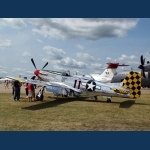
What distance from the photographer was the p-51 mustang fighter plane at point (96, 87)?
527 inches

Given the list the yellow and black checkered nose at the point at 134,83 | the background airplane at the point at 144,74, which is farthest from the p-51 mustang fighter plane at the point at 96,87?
the background airplane at the point at 144,74

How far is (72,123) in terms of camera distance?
27.8 ft

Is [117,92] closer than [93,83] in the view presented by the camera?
Yes

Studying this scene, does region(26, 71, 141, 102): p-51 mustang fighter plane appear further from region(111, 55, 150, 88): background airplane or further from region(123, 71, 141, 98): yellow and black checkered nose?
region(111, 55, 150, 88): background airplane

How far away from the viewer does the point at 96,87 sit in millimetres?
15133

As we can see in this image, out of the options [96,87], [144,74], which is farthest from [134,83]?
[144,74]

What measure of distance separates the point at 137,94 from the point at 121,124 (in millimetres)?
5483

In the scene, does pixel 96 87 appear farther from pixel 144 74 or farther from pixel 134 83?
pixel 144 74

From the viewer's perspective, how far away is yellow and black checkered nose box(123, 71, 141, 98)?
13273 millimetres

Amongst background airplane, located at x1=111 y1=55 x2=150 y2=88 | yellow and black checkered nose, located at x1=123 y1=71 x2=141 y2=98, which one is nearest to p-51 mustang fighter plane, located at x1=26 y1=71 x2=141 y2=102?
yellow and black checkered nose, located at x1=123 y1=71 x2=141 y2=98

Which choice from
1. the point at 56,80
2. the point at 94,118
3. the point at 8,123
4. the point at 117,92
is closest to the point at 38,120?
the point at 8,123

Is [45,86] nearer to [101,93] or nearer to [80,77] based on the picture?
[80,77]

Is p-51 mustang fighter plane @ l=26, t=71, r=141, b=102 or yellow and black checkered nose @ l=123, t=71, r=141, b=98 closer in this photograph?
yellow and black checkered nose @ l=123, t=71, r=141, b=98

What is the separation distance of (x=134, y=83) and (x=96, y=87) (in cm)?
292
